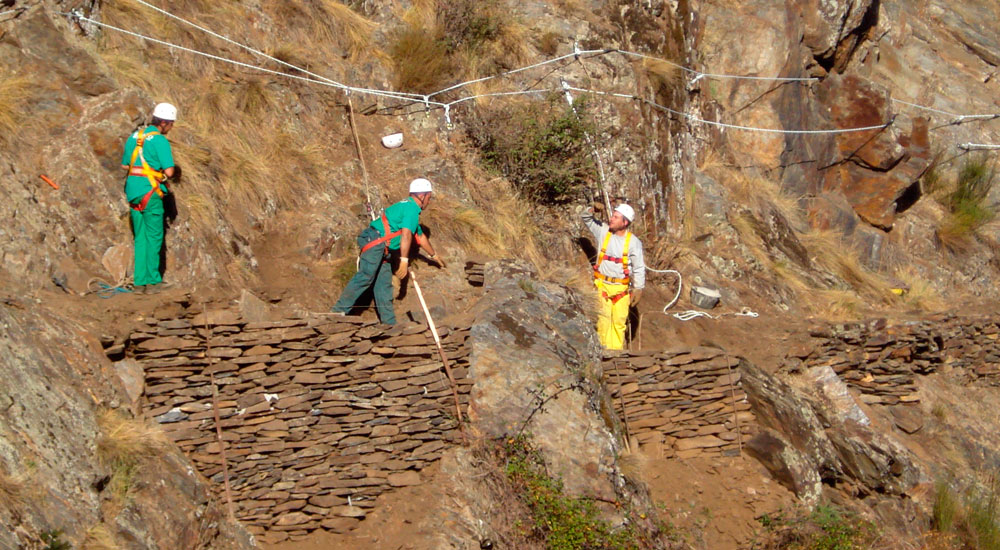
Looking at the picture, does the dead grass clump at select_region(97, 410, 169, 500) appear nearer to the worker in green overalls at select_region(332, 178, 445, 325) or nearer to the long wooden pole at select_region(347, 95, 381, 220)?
the worker in green overalls at select_region(332, 178, 445, 325)

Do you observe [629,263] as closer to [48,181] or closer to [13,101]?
[48,181]

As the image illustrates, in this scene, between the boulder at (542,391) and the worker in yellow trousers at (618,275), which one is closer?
the boulder at (542,391)

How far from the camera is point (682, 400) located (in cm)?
945

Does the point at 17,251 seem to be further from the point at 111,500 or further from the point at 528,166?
the point at 528,166

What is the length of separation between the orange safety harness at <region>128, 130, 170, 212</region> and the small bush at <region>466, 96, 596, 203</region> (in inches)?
173

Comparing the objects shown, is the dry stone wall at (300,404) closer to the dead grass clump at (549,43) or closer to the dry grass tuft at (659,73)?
the dead grass clump at (549,43)

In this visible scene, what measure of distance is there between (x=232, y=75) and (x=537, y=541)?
632 centimetres

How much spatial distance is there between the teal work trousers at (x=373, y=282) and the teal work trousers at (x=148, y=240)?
1.56 metres

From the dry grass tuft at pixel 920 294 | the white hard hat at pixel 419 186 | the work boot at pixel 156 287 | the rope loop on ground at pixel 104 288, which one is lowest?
the dry grass tuft at pixel 920 294

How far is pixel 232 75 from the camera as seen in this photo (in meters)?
10.8

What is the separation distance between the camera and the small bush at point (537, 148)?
11.6m

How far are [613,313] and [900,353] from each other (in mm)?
4543

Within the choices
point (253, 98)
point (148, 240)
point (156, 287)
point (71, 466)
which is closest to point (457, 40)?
point (253, 98)

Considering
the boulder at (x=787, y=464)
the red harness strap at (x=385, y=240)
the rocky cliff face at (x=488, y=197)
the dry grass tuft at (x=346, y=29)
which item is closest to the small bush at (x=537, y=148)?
the rocky cliff face at (x=488, y=197)
